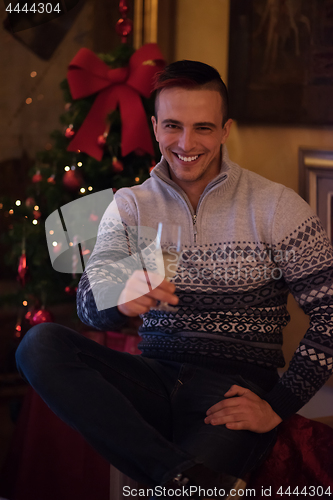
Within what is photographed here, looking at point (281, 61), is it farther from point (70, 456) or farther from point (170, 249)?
point (70, 456)

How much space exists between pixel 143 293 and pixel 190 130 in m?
0.50

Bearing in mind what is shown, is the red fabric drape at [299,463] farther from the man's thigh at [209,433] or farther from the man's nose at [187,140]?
the man's nose at [187,140]

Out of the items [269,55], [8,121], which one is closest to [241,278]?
[269,55]

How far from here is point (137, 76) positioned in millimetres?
1750

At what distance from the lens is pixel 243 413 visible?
984mm

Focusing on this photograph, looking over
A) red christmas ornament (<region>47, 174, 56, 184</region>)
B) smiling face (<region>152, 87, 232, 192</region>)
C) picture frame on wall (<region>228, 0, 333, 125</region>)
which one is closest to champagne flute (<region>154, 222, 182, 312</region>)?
smiling face (<region>152, 87, 232, 192</region>)

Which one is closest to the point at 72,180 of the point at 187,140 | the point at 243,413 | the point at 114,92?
the point at 114,92

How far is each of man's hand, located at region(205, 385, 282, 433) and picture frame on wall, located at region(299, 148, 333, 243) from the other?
1010 millimetres

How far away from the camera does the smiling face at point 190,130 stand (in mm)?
1208

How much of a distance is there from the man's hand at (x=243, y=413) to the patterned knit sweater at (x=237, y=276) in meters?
0.04

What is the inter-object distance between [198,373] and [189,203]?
1.38 ft

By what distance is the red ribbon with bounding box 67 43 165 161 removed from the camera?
1.70 m

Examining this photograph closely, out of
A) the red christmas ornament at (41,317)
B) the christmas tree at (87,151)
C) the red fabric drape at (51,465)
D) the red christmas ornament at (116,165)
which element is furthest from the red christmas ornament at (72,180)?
the red fabric drape at (51,465)

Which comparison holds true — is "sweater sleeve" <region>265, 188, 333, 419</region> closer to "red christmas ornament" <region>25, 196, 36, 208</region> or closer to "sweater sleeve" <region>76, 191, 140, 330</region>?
"sweater sleeve" <region>76, 191, 140, 330</region>
